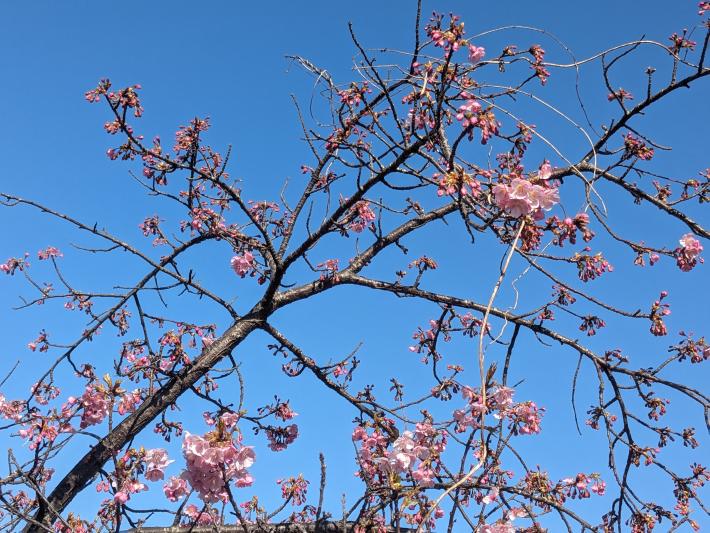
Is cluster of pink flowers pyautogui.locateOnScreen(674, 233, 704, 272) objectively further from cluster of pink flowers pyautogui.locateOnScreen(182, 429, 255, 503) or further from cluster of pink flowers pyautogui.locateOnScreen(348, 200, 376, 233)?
cluster of pink flowers pyautogui.locateOnScreen(182, 429, 255, 503)

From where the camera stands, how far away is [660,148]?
15.1ft

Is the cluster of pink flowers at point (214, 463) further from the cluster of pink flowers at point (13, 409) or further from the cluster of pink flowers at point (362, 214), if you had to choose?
the cluster of pink flowers at point (13, 409)

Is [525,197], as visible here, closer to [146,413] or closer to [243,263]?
[243,263]

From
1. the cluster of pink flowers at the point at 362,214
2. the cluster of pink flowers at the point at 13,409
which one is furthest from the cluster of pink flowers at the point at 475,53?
the cluster of pink flowers at the point at 13,409

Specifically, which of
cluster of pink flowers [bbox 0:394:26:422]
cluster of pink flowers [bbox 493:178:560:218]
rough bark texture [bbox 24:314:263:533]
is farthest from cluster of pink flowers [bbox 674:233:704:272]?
cluster of pink flowers [bbox 0:394:26:422]

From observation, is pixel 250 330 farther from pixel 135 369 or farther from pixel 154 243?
pixel 154 243

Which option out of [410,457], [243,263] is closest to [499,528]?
[410,457]

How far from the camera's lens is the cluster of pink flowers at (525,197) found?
309cm

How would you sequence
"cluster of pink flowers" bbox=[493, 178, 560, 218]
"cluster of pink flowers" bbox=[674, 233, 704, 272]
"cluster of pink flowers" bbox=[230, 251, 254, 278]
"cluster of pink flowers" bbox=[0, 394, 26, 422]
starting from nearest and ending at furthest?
"cluster of pink flowers" bbox=[493, 178, 560, 218]
"cluster of pink flowers" bbox=[674, 233, 704, 272]
"cluster of pink flowers" bbox=[230, 251, 254, 278]
"cluster of pink flowers" bbox=[0, 394, 26, 422]

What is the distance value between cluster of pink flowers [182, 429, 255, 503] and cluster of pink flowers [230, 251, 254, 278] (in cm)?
279

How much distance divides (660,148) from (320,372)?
10.4 ft

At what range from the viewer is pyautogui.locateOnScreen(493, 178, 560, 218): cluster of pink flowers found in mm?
3090

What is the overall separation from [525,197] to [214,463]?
1906 millimetres

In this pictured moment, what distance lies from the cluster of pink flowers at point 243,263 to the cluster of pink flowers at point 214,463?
2790 mm
